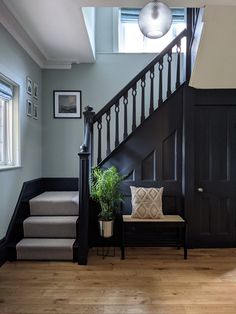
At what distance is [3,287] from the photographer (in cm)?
297

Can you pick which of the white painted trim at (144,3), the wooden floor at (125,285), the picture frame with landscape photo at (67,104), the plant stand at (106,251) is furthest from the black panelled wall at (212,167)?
the picture frame with landscape photo at (67,104)

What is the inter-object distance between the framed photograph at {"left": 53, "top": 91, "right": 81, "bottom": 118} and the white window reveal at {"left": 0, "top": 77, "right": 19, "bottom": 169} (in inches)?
47.8

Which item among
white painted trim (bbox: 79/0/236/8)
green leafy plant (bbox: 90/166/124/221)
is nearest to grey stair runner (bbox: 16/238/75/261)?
green leafy plant (bbox: 90/166/124/221)

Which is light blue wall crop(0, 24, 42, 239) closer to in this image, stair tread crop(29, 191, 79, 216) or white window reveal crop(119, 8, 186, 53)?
stair tread crop(29, 191, 79, 216)

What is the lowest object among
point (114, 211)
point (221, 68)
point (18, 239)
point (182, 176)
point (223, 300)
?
point (223, 300)

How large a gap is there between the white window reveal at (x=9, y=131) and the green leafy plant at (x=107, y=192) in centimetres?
121

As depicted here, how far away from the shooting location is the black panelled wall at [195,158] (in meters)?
4.28

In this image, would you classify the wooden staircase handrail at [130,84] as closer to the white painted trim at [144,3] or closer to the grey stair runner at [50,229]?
the white painted trim at [144,3]

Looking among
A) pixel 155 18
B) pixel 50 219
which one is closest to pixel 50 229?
pixel 50 219

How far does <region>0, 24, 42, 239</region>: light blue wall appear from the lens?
141 inches

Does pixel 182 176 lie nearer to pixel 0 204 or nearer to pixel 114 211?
pixel 114 211

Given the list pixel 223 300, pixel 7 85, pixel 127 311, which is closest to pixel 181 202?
pixel 223 300

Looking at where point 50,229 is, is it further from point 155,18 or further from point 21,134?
point 155,18

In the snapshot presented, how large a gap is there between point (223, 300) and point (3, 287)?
218 cm
